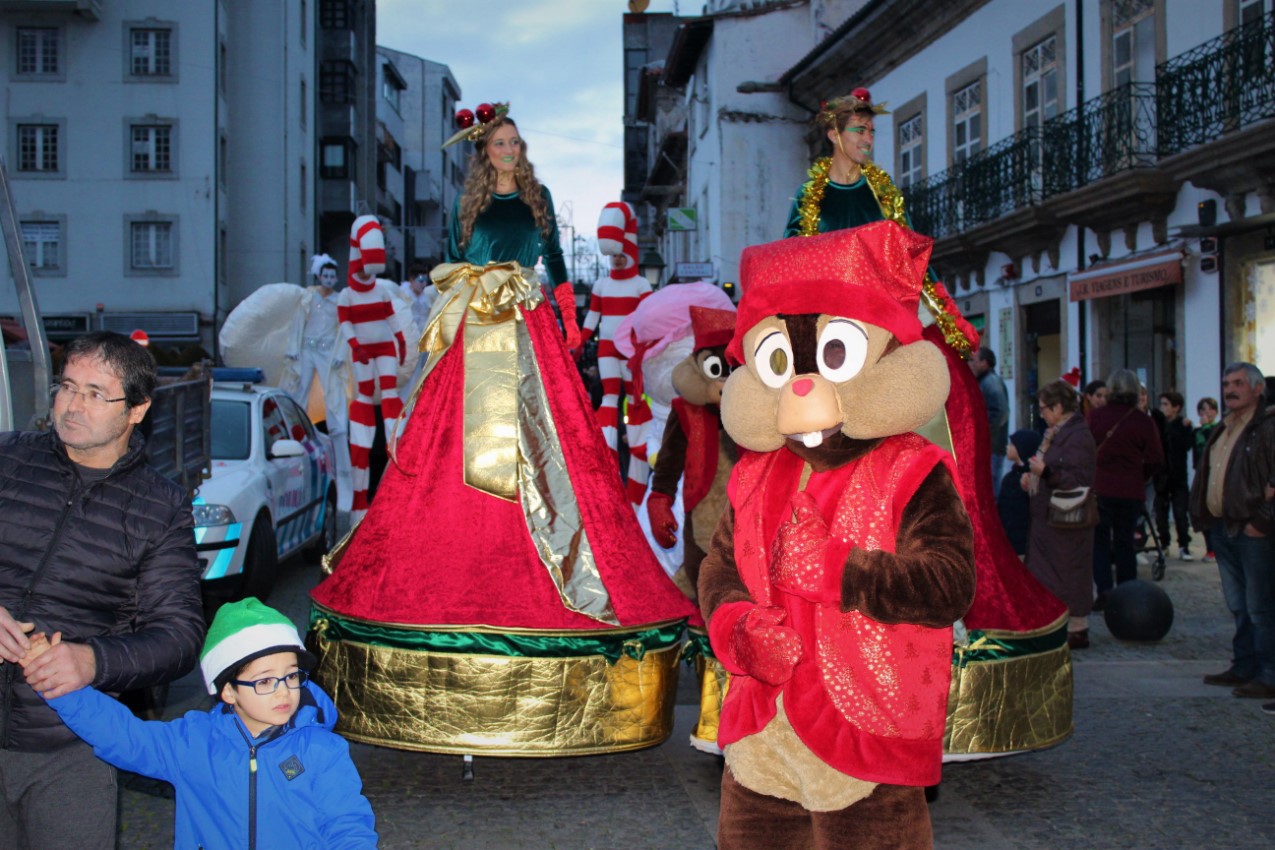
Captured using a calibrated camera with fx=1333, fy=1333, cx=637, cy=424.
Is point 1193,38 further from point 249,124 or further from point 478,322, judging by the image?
point 249,124

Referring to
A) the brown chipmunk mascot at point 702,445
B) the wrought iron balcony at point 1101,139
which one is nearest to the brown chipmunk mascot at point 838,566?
the brown chipmunk mascot at point 702,445

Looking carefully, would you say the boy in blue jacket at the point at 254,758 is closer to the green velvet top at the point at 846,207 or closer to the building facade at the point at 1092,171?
the green velvet top at the point at 846,207

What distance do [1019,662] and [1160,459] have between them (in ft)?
17.8

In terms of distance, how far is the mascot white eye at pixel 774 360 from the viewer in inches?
116

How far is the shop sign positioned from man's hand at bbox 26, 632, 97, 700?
14628 mm

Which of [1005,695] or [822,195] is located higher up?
[822,195]

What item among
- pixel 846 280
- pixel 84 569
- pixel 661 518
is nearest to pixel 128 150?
pixel 661 518

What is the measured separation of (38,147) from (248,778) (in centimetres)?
3465

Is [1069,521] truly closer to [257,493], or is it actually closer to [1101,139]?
[257,493]

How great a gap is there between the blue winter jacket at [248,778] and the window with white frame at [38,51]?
34.6 meters

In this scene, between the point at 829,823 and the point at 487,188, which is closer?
the point at 829,823

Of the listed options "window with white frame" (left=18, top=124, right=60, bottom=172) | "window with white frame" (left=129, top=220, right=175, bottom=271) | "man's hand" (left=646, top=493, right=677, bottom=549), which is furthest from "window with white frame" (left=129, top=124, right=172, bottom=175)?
"man's hand" (left=646, top=493, right=677, bottom=549)

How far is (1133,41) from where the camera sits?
628 inches

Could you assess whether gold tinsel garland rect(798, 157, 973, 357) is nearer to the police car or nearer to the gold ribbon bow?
the gold ribbon bow
